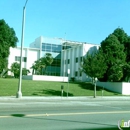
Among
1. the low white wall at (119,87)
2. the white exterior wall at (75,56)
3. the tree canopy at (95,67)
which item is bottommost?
the low white wall at (119,87)

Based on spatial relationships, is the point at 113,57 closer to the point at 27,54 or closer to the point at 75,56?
the point at 75,56

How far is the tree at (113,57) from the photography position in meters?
38.5

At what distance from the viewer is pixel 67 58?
6719cm

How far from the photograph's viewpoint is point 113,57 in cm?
4200

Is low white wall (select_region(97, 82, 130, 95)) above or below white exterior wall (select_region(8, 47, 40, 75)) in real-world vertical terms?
below

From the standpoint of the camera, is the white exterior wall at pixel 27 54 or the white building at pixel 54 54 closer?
the white building at pixel 54 54

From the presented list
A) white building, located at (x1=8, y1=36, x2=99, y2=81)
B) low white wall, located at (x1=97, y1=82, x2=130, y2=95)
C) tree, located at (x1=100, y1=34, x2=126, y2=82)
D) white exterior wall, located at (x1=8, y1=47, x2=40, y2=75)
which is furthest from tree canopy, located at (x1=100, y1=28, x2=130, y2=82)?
white exterior wall, located at (x1=8, y1=47, x2=40, y2=75)

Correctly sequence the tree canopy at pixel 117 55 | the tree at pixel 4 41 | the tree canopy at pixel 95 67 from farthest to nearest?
the tree canopy at pixel 117 55
the tree at pixel 4 41
the tree canopy at pixel 95 67

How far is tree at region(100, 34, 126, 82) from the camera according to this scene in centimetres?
3850

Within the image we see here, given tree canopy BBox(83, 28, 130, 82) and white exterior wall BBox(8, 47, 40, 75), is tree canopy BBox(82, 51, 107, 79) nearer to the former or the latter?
tree canopy BBox(83, 28, 130, 82)

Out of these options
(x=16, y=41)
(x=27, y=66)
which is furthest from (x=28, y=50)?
(x=16, y=41)

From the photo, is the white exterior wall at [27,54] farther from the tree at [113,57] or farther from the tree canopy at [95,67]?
the tree canopy at [95,67]

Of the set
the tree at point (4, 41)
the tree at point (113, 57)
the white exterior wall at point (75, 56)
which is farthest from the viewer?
the white exterior wall at point (75, 56)

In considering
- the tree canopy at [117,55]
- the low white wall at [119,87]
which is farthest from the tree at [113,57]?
the low white wall at [119,87]
